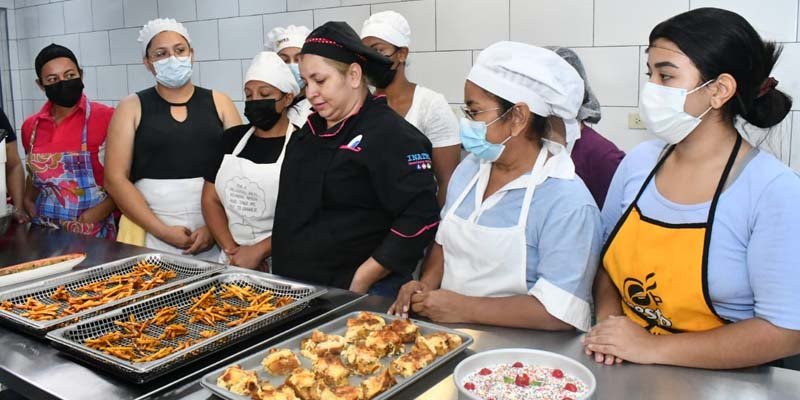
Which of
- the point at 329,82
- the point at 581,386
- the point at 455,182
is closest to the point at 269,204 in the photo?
the point at 329,82

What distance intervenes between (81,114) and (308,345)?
213cm

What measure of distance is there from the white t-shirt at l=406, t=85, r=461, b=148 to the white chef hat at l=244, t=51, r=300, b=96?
Result: 59cm

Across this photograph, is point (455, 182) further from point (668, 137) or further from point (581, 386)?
point (581, 386)

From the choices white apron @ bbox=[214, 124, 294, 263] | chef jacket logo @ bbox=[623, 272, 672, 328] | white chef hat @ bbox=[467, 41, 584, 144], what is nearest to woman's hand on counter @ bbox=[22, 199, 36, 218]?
white apron @ bbox=[214, 124, 294, 263]

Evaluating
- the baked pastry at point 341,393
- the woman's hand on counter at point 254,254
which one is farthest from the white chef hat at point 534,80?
the woman's hand on counter at point 254,254

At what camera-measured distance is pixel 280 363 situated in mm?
1257

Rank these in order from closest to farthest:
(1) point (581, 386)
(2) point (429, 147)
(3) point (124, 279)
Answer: (1) point (581, 386)
(3) point (124, 279)
(2) point (429, 147)

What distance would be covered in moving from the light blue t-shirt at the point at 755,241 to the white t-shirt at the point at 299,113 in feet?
4.27

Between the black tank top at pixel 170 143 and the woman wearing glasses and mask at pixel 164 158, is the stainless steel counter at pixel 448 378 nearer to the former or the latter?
the woman wearing glasses and mask at pixel 164 158

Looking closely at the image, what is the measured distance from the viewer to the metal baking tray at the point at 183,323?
4.09ft

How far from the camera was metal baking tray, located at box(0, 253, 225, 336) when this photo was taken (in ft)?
4.84

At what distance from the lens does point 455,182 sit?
1.82 m

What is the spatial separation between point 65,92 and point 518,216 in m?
2.20

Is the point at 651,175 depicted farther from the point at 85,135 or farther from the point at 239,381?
the point at 85,135
